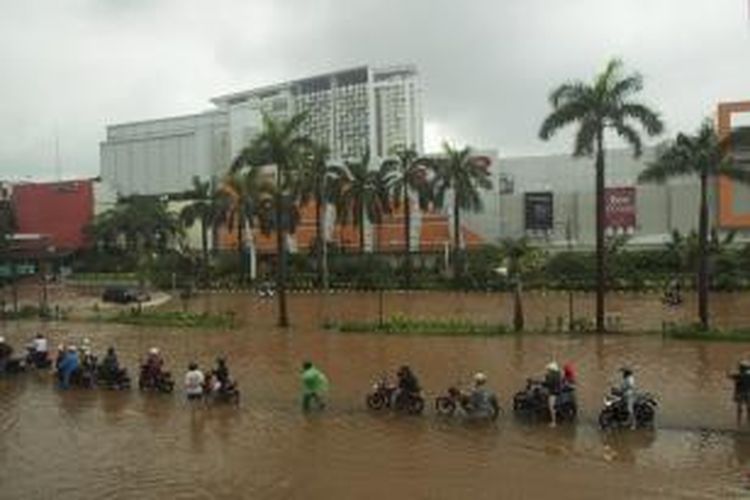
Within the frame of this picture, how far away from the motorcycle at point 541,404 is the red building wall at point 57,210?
9995 cm

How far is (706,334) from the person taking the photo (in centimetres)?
3897

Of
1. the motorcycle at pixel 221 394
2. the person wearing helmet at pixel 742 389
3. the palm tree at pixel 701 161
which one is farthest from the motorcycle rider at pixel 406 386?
the palm tree at pixel 701 161

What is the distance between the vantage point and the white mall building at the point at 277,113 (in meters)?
158

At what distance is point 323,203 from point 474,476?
59.8m

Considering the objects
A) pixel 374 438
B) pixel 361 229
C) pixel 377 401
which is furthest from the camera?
pixel 361 229

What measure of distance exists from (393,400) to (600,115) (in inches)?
799

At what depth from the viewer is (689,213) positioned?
282 ft

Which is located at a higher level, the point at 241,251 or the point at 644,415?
the point at 241,251

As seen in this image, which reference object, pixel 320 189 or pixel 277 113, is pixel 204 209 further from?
pixel 277 113

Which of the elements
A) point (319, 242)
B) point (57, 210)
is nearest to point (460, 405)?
point (319, 242)

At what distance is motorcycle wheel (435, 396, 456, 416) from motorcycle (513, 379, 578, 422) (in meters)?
1.31

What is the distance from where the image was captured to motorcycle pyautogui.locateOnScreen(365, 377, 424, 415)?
80.9 ft

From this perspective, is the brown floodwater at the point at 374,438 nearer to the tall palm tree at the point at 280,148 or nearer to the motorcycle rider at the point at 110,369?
the motorcycle rider at the point at 110,369

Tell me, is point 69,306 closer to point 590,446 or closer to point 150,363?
point 150,363
